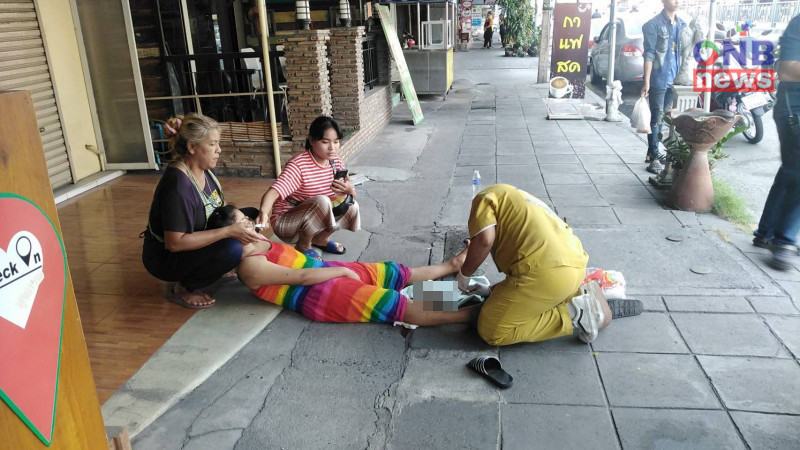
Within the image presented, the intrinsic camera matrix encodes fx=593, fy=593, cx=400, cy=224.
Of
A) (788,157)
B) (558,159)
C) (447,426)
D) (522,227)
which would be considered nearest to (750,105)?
(558,159)

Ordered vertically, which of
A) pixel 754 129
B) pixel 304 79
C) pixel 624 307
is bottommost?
pixel 624 307

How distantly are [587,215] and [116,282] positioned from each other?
3989mm

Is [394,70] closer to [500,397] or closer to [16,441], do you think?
[500,397]

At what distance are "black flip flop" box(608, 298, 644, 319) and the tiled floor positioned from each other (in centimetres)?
268

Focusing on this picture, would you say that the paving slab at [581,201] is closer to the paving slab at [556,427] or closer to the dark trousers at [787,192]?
the dark trousers at [787,192]

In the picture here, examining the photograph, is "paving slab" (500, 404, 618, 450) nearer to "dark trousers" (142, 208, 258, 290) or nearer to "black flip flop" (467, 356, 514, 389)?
"black flip flop" (467, 356, 514, 389)

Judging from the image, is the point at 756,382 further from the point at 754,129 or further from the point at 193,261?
the point at 754,129

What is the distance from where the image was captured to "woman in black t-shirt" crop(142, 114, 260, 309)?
352cm

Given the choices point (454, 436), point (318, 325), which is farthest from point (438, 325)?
point (454, 436)

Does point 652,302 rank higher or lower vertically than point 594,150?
lower

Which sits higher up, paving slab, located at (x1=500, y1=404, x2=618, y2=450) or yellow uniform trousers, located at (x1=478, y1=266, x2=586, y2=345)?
yellow uniform trousers, located at (x1=478, y1=266, x2=586, y2=345)

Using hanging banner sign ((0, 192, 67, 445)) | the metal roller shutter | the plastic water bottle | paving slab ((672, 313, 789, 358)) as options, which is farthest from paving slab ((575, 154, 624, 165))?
hanging banner sign ((0, 192, 67, 445))

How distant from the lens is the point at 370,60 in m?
10.2

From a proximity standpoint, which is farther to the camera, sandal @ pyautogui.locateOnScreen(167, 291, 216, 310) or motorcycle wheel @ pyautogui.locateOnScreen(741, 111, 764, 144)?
motorcycle wheel @ pyautogui.locateOnScreen(741, 111, 764, 144)
